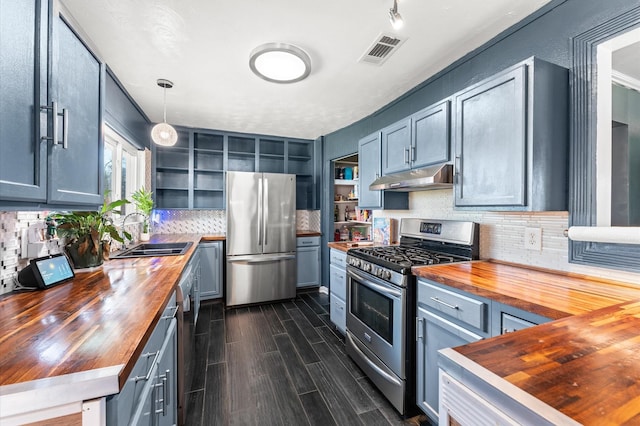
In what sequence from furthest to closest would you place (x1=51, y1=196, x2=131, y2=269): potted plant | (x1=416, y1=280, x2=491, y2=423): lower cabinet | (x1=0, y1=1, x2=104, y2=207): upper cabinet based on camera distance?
(x1=51, y1=196, x2=131, y2=269): potted plant → (x1=416, y1=280, x2=491, y2=423): lower cabinet → (x1=0, y1=1, x2=104, y2=207): upper cabinet

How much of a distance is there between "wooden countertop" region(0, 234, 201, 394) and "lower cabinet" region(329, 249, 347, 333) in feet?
5.27

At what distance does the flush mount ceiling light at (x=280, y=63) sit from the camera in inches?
74.9

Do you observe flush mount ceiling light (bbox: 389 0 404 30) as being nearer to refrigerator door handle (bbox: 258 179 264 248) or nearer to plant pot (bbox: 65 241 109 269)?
plant pot (bbox: 65 241 109 269)

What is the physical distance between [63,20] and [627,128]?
2645 mm

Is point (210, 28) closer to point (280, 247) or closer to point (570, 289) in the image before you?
point (570, 289)

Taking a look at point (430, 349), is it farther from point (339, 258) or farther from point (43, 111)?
point (43, 111)

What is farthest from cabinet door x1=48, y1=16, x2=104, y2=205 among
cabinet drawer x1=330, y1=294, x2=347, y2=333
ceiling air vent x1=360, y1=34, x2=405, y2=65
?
cabinet drawer x1=330, y1=294, x2=347, y2=333

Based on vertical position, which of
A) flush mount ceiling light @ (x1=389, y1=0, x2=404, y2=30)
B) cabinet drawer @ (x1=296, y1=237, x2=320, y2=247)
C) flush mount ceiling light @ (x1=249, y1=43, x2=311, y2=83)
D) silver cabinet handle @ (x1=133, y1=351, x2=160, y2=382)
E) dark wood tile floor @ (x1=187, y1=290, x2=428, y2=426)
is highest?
flush mount ceiling light @ (x1=249, y1=43, x2=311, y2=83)

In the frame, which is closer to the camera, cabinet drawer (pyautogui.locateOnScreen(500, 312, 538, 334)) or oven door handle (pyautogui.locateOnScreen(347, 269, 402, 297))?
cabinet drawer (pyautogui.locateOnScreen(500, 312, 538, 334))

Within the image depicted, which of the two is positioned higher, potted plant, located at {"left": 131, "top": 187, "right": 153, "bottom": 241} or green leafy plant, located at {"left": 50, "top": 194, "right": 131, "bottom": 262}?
potted plant, located at {"left": 131, "top": 187, "right": 153, "bottom": 241}

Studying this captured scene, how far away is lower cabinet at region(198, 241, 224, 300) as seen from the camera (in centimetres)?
359

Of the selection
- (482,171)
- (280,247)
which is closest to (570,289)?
(482,171)

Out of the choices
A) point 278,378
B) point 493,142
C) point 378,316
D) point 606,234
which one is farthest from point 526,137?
point 278,378

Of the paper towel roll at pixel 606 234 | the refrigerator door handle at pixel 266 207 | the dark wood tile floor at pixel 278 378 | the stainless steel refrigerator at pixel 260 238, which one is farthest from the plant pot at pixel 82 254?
the paper towel roll at pixel 606 234
